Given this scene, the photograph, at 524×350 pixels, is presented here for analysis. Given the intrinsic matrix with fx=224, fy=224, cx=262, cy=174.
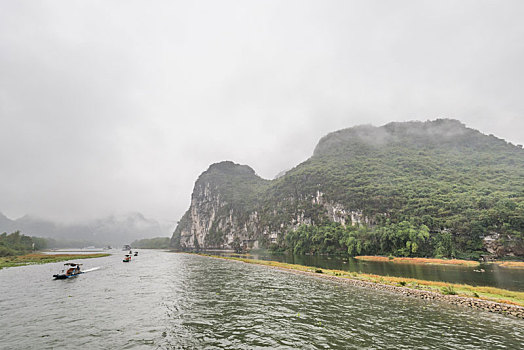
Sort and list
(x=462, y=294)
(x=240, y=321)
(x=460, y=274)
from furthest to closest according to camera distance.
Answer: (x=460, y=274) < (x=462, y=294) < (x=240, y=321)

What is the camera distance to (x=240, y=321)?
20141 millimetres

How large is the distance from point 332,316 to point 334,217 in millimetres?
143389

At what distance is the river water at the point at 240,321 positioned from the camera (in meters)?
15.8

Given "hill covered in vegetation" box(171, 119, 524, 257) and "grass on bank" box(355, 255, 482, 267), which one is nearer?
"grass on bank" box(355, 255, 482, 267)

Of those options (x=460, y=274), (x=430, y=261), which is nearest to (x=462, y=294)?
(x=460, y=274)

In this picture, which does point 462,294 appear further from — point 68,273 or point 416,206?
point 416,206

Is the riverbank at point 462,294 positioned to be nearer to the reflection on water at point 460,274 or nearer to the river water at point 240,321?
the river water at point 240,321

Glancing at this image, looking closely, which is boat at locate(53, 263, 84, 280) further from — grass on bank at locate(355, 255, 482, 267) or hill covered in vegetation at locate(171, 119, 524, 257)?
hill covered in vegetation at locate(171, 119, 524, 257)

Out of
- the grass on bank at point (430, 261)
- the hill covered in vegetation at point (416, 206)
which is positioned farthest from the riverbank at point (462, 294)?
the hill covered in vegetation at point (416, 206)

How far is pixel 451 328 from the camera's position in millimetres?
19234

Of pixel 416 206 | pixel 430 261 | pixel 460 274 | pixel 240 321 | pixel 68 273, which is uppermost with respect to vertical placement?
pixel 416 206

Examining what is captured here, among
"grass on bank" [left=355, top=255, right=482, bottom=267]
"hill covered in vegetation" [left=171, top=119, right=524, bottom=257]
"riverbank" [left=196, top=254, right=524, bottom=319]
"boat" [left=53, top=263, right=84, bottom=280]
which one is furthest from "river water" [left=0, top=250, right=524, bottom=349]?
"hill covered in vegetation" [left=171, top=119, right=524, bottom=257]

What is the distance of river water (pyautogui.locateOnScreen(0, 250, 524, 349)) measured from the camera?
1578 centimetres

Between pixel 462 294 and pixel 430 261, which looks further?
pixel 430 261
